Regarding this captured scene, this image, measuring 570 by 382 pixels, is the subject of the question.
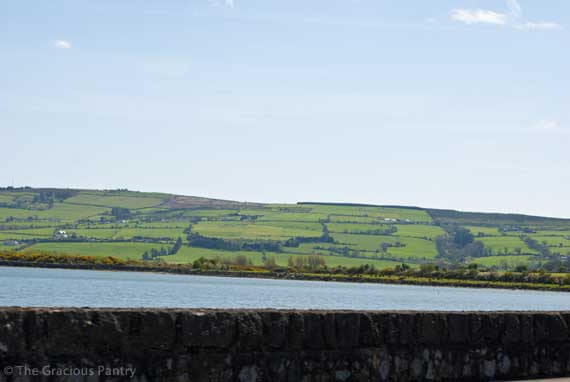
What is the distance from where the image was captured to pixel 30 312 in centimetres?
969

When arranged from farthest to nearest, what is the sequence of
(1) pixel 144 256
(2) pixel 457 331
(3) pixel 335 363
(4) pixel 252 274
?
1. (1) pixel 144 256
2. (4) pixel 252 274
3. (2) pixel 457 331
4. (3) pixel 335 363

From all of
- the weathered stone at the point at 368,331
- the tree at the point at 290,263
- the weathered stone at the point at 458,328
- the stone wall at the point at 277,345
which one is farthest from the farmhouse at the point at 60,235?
the weathered stone at the point at 368,331

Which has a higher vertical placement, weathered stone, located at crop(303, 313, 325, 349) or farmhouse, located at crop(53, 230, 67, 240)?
farmhouse, located at crop(53, 230, 67, 240)

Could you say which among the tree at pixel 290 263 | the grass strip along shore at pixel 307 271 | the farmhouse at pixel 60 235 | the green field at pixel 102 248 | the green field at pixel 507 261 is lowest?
the grass strip along shore at pixel 307 271

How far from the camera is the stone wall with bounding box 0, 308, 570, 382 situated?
32.1ft

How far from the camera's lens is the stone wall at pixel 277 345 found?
385 inches

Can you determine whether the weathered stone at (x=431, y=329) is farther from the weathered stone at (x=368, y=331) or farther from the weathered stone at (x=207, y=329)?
the weathered stone at (x=207, y=329)

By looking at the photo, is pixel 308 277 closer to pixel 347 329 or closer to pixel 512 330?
pixel 512 330

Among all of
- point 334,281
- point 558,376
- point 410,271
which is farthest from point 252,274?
point 558,376

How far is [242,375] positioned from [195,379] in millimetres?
601

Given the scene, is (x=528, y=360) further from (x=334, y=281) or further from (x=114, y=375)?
(x=334, y=281)

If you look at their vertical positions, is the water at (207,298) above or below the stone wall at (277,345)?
below

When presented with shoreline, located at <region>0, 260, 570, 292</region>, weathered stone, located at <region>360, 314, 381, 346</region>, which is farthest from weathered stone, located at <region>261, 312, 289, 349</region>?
shoreline, located at <region>0, 260, 570, 292</region>

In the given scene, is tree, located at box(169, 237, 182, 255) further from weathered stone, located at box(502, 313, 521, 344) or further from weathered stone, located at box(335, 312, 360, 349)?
weathered stone, located at box(335, 312, 360, 349)
